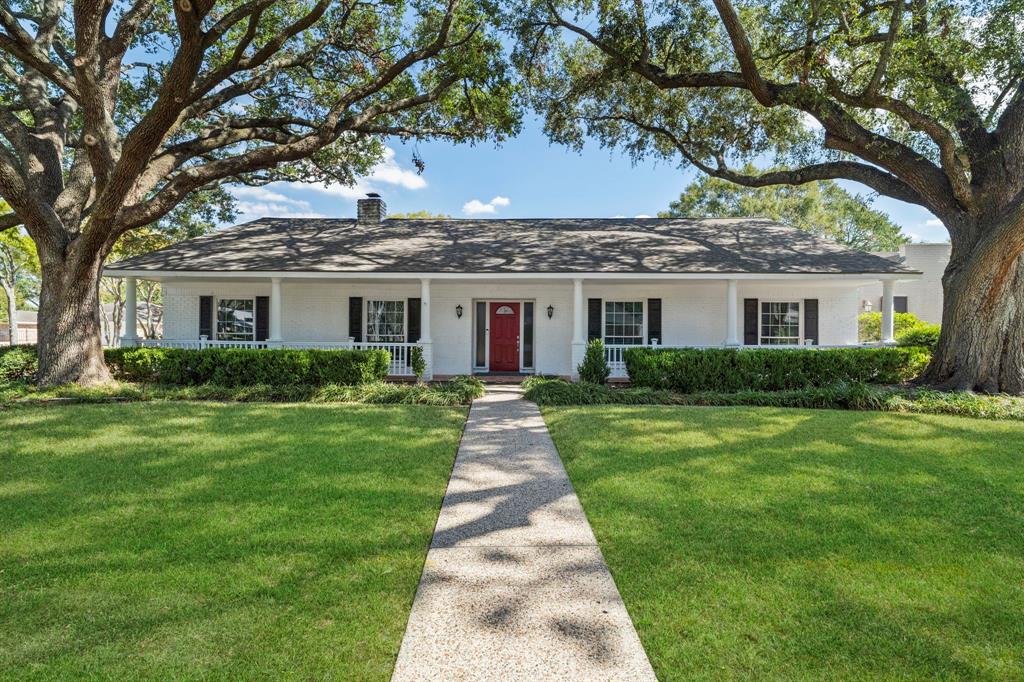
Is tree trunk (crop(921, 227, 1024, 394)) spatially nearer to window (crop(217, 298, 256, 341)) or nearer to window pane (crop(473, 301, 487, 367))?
window pane (crop(473, 301, 487, 367))

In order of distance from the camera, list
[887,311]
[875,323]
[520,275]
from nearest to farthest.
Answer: [520,275]
[887,311]
[875,323]

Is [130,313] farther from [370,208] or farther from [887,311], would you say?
[887,311]

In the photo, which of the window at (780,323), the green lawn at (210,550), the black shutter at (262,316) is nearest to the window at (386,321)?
the black shutter at (262,316)

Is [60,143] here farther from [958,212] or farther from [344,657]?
[958,212]

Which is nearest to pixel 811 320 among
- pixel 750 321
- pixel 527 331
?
pixel 750 321

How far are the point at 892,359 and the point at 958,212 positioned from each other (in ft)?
11.2

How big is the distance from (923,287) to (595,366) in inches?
1018

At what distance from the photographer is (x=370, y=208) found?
16578 mm

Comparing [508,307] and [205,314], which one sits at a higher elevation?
[508,307]

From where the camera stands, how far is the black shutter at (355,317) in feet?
46.7

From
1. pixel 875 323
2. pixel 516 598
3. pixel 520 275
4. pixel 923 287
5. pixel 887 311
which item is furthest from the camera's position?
pixel 923 287

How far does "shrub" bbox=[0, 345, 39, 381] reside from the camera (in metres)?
11.4

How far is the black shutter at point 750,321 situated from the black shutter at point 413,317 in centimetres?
932

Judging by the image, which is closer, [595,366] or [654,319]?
[595,366]
